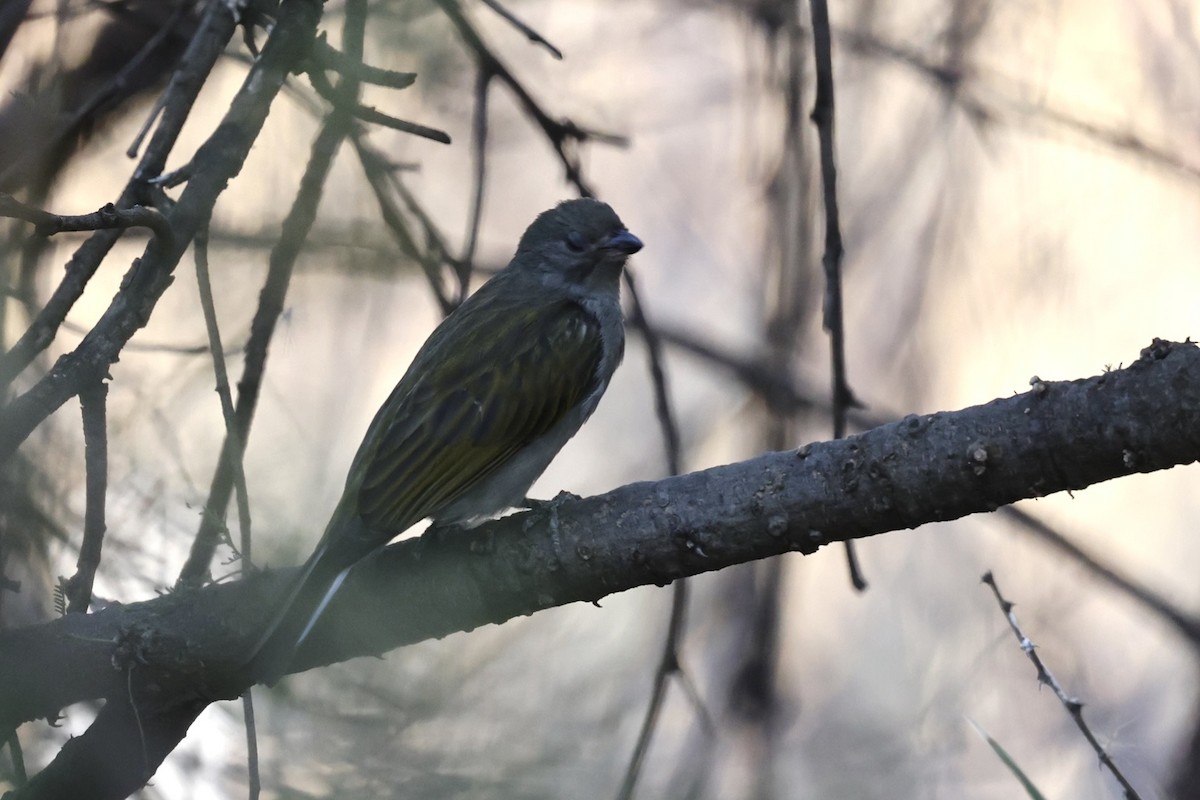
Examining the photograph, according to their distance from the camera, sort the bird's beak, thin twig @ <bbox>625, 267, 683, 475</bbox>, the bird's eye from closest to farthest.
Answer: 1. thin twig @ <bbox>625, 267, 683, 475</bbox>
2. the bird's beak
3. the bird's eye

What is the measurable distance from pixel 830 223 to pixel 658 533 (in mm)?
1234

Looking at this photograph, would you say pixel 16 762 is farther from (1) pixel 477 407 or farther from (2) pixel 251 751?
(1) pixel 477 407

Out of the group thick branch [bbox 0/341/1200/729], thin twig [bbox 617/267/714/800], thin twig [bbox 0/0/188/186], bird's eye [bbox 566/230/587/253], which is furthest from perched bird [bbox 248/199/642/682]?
thin twig [bbox 0/0/188/186]

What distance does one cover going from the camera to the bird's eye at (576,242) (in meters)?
5.42

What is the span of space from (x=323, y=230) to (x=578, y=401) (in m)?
1.22

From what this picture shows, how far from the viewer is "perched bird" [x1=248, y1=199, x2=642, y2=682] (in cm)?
418

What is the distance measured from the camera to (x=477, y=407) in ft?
15.0

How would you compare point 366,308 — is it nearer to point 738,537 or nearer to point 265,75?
point 265,75

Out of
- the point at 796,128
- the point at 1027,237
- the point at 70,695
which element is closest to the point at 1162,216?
the point at 1027,237

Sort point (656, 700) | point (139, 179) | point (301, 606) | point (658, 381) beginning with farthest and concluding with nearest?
point (658, 381)
point (656, 700)
point (139, 179)
point (301, 606)

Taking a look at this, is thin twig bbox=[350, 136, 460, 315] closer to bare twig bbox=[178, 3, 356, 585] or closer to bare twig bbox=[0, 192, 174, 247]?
bare twig bbox=[178, 3, 356, 585]

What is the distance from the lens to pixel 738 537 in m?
3.06

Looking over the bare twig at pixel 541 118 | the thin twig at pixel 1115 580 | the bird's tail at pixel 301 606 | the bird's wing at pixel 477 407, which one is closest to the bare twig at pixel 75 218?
the bird's tail at pixel 301 606

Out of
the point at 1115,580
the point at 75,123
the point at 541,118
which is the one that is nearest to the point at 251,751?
the point at 75,123
